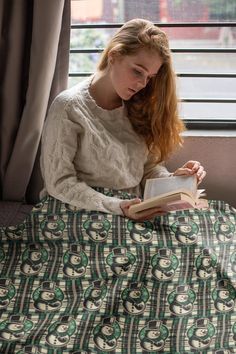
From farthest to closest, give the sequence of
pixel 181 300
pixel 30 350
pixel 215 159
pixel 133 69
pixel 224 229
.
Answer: pixel 215 159, pixel 224 229, pixel 133 69, pixel 181 300, pixel 30 350

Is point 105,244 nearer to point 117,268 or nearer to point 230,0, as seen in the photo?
point 117,268

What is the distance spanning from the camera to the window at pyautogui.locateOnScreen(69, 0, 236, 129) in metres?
2.38

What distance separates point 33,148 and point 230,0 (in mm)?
935

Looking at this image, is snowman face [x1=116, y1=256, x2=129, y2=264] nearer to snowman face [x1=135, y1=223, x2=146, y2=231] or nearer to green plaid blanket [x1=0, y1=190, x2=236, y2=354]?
green plaid blanket [x1=0, y1=190, x2=236, y2=354]

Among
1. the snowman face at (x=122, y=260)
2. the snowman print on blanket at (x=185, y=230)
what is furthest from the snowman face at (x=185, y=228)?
the snowman face at (x=122, y=260)

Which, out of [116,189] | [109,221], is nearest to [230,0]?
[116,189]

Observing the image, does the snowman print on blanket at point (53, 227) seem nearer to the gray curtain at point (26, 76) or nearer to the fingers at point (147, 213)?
the fingers at point (147, 213)

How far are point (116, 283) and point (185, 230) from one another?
0.92 feet

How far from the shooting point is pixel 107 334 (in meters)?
1.67

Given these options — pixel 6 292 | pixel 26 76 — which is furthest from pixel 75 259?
pixel 26 76

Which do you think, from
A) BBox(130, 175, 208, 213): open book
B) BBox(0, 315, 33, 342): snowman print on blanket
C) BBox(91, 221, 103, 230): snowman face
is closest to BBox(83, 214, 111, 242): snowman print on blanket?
BBox(91, 221, 103, 230): snowman face

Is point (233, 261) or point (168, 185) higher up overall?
point (168, 185)

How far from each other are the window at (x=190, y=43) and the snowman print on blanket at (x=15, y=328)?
1.11 metres

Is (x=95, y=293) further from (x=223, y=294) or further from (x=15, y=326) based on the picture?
(x=223, y=294)
